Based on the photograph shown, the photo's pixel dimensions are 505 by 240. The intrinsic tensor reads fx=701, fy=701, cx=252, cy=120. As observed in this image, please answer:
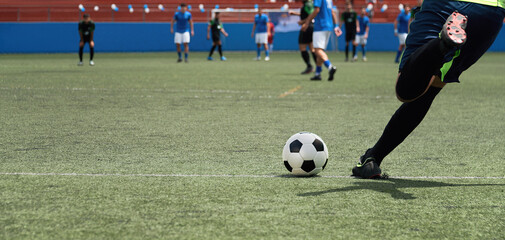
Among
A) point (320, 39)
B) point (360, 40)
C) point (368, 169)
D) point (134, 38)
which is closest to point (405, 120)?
point (368, 169)

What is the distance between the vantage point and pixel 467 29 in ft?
13.0

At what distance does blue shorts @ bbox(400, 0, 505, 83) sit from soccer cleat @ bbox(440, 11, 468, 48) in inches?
15.9

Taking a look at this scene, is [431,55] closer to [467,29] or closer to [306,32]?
[467,29]

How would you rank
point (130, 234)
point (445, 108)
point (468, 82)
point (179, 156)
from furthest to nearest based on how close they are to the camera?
1. point (468, 82)
2. point (445, 108)
3. point (179, 156)
4. point (130, 234)

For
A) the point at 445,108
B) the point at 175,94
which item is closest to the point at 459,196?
the point at 445,108

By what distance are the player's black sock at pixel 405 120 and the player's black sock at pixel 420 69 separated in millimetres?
247

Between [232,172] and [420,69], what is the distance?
4.60ft

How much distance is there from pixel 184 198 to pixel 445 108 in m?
6.18

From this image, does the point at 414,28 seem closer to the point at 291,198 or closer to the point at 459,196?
the point at 459,196

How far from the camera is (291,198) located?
12.0 ft

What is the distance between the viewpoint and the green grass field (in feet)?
10.1

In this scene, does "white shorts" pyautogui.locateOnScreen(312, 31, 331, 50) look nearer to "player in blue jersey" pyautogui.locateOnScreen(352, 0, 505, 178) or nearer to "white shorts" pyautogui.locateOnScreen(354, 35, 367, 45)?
"player in blue jersey" pyautogui.locateOnScreen(352, 0, 505, 178)

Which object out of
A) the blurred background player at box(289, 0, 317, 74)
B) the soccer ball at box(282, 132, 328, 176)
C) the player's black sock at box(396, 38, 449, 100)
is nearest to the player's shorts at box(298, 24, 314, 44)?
the blurred background player at box(289, 0, 317, 74)

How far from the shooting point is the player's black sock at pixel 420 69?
3627 millimetres
